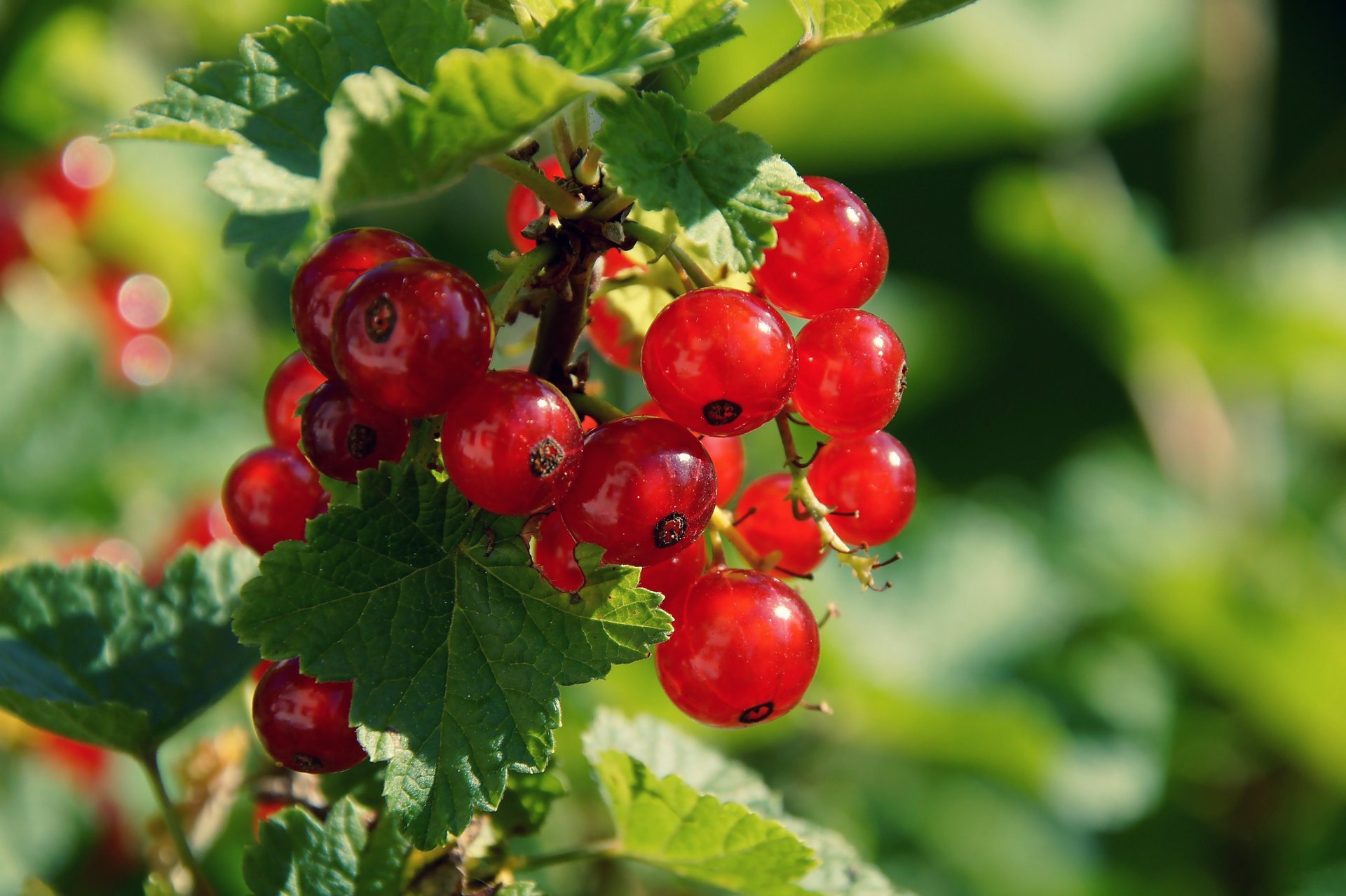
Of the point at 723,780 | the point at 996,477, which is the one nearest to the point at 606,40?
the point at 723,780

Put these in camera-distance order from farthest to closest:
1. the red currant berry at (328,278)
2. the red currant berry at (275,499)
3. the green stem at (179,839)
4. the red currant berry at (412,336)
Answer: the green stem at (179,839) < the red currant berry at (275,499) < the red currant berry at (328,278) < the red currant berry at (412,336)

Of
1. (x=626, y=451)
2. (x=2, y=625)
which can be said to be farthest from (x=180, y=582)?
(x=626, y=451)

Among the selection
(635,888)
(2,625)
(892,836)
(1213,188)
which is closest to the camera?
A: (2,625)

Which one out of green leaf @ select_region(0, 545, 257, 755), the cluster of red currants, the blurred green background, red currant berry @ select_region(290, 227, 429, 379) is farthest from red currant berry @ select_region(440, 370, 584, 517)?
the blurred green background

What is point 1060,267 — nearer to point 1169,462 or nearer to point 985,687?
point 1169,462

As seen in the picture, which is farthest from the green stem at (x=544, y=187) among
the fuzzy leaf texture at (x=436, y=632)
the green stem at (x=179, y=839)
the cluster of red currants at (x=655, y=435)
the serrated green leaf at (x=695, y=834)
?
the green stem at (x=179, y=839)

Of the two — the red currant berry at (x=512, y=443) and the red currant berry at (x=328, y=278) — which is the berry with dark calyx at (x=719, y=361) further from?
the red currant berry at (x=328, y=278)
